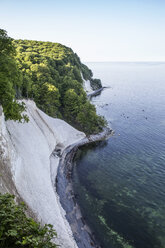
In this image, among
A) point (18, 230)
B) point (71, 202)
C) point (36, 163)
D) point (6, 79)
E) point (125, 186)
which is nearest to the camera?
point (18, 230)

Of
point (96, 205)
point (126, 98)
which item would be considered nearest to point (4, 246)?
point (96, 205)

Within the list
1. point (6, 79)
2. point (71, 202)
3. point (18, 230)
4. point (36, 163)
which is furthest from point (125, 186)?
point (18, 230)

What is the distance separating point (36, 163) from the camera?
30578mm

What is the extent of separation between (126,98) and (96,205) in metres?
103

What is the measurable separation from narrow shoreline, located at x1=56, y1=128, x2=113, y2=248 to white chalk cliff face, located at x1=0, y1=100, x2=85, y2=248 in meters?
1.33

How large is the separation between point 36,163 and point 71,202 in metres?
9.54

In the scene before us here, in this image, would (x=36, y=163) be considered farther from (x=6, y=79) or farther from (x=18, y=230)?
(x=18, y=230)

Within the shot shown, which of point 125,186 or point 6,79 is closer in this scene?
point 6,79

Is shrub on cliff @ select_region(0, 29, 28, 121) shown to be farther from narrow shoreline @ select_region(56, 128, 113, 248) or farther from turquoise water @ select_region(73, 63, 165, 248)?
turquoise water @ select_region(73, 63, 165, 248)

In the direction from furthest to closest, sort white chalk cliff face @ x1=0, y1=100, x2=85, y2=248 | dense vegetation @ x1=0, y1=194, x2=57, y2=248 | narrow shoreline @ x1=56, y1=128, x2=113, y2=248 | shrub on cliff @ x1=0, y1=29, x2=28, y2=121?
1. narrow shoreline @ x1=56, y1=128, x2=113, y2=248
2. shrub on cliff @ x1=0, y1=29, x2=28, y2=121
3. white chalk cliff face @ x1=0, y1=100, x2=85, y2=248
4. dense vegetation @ x1=0, y1=194, x2=57, y2=248

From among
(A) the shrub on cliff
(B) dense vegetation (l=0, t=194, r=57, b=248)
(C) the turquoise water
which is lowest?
(C) the turquoise water

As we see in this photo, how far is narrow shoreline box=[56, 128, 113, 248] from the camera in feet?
80.4

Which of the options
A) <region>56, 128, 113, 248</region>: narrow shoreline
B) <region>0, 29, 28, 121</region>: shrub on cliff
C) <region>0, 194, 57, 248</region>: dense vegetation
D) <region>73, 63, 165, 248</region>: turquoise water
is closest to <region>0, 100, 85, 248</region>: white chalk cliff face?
<region>56, 128, 113, 248</region>: narrow shoreline

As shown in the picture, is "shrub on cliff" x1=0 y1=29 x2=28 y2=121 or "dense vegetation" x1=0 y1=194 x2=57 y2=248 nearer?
"dense vegetation" x1=0 y1=194 x2=57 y2=248
